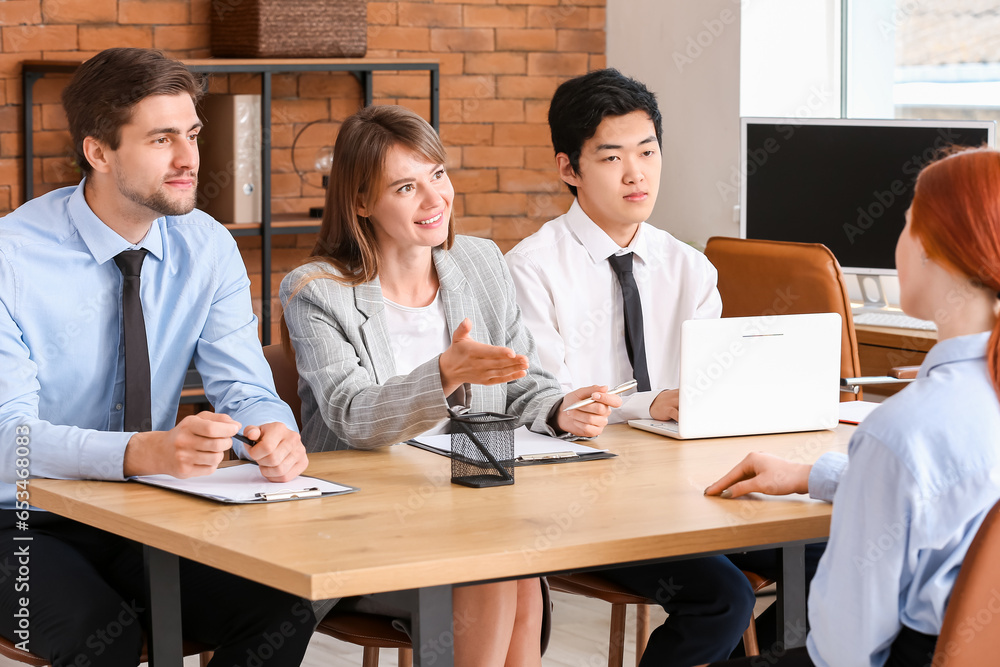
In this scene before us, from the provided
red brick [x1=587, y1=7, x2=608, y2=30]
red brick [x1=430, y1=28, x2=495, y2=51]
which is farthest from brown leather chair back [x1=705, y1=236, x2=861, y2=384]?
red brick [x1=587, y1=7, x2=608, y2=30]

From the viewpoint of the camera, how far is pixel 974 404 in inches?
46.3

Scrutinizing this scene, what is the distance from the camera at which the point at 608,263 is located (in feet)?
8.20

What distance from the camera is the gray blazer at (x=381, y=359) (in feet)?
5.94

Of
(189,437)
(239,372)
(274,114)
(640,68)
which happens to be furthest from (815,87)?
(189,437)

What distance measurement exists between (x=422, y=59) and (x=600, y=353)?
2.21 meters

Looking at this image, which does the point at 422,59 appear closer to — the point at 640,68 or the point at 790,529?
the point at 640,68

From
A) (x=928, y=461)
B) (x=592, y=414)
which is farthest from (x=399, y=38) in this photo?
(x=928, y=461)

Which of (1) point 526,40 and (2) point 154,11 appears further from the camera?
(1) point 526,40

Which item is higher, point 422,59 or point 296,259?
point 422,59

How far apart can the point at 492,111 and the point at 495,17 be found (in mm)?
351

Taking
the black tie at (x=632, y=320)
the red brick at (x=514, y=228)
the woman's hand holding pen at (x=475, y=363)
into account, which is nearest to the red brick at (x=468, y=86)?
the red brick at (x=514, y=228)

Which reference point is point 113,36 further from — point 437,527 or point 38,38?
point 437,527

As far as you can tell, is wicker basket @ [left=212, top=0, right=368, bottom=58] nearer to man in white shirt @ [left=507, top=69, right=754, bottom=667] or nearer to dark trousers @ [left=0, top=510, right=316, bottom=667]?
man in white shirt @ [left=507, top=69, right=754, bottom=667]

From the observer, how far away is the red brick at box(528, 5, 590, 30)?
4539 mm
